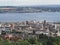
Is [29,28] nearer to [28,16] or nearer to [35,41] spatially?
[28,16]

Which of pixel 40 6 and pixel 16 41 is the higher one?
pixel 40 6

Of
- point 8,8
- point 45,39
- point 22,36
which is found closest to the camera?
point 45,39

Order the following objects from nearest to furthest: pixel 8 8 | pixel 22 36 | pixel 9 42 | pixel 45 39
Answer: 1. pixel 9 42
2. pixel 45 39
3. pixel 22 36
4. pixel 8 8

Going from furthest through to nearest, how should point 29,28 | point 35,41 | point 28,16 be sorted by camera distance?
1. point 29,28
2. point 28,16
3. point 35,41

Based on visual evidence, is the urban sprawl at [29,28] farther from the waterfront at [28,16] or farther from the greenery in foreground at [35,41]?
the greenery in foreground at [35,41]

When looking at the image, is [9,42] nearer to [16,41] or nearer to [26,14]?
[16,41]

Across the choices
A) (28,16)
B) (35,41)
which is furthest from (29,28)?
(35,41)

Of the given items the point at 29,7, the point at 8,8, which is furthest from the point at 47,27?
the point at 8,8

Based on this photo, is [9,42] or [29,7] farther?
[29,7]
